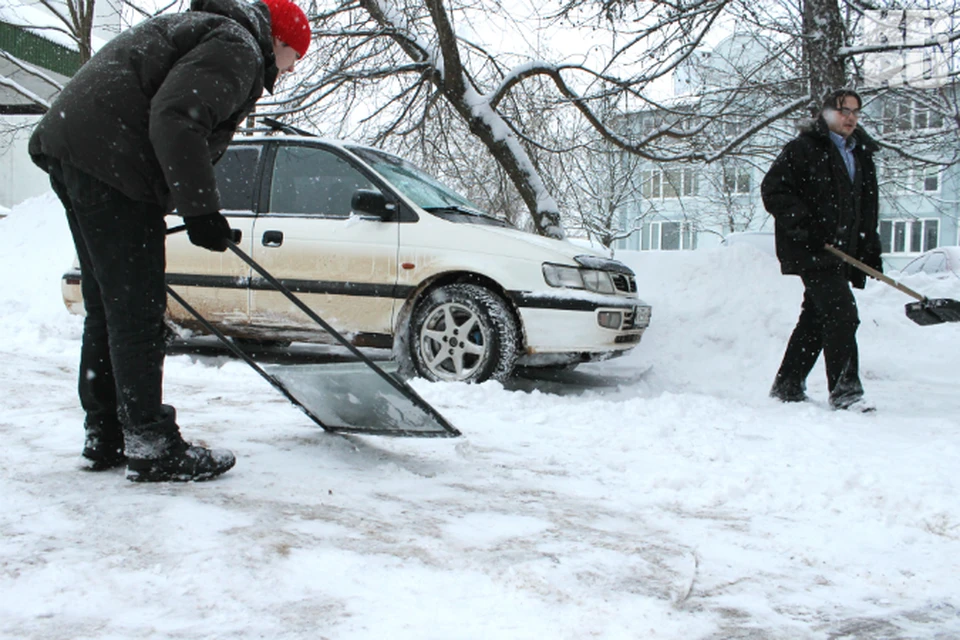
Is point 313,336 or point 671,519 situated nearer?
point 671,519

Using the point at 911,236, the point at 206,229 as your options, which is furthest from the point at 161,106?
the point at 911,236

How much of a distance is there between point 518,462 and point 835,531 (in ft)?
4.23

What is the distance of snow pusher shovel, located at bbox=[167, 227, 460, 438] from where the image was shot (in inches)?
123

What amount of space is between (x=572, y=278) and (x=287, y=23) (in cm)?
293

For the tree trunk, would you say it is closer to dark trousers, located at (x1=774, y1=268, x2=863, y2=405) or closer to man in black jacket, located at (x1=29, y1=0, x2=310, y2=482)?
Answer: dark trousers, located at (x1=774, y1=268, x2=863, y2=405)

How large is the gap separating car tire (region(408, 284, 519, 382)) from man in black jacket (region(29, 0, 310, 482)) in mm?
2627

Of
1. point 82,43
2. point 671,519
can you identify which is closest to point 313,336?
point 671,519

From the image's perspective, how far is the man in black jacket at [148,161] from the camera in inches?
101

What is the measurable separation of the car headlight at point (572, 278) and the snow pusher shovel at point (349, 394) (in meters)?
2.25

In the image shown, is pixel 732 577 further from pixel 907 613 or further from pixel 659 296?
pixel 659 296

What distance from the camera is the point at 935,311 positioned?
16.6 feet

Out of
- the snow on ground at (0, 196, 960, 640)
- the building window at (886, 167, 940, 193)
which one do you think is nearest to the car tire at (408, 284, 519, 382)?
the snow on ground at (0, 196, 960, 640)

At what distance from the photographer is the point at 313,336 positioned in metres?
5.81

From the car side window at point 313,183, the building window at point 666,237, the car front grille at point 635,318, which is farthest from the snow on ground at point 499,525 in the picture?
the building window at point 666,237
